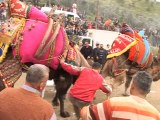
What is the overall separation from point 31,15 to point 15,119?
12.8 feet

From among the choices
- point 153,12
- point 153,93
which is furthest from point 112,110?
point 153,12

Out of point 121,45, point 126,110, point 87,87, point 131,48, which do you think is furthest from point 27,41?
point 126,110

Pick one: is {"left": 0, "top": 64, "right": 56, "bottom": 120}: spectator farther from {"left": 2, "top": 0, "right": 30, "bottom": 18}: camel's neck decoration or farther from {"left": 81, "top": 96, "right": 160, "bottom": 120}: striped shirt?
{"left": 2, "top": 0, "right": 30, "bottom": 18}: camel's neck decoration

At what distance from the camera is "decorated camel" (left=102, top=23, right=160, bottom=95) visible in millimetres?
8586

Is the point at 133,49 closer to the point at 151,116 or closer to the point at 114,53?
the point at 114,53

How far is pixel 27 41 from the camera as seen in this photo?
21.2 feet

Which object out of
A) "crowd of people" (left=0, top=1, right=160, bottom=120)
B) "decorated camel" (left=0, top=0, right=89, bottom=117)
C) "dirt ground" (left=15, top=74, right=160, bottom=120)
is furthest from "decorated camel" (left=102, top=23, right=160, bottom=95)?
"crowd of people" (left=0, top=1, right=160, bottom=120)

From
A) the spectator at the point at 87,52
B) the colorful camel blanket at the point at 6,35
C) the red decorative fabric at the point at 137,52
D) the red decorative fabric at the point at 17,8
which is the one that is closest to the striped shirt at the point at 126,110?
the colorful camel blanket at the point at 6,35

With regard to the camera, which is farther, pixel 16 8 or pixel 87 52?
pixel 87 52

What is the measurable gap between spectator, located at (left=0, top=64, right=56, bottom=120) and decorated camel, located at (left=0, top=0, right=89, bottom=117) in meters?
2.95

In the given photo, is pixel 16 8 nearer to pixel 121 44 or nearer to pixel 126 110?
pixel 121 44

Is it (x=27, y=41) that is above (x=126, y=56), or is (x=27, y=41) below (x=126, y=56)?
above

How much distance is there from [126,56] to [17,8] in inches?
119

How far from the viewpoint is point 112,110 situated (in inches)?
128
